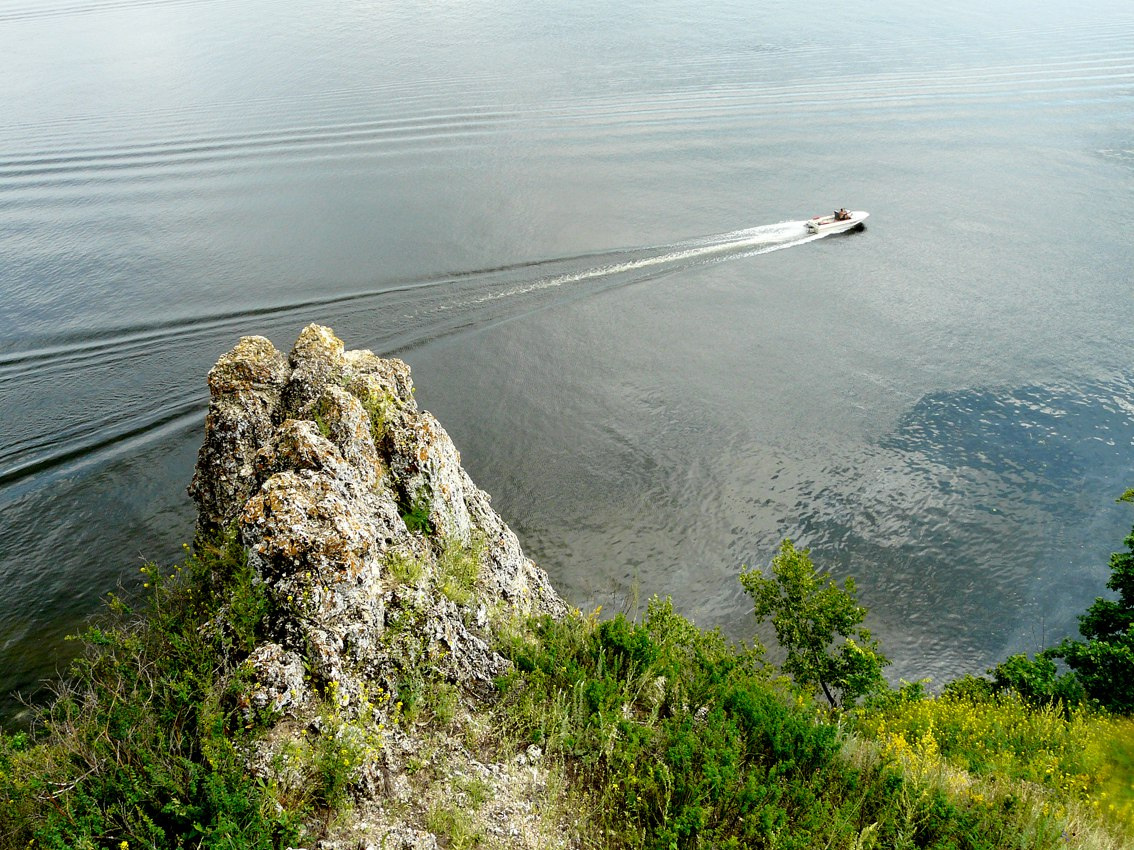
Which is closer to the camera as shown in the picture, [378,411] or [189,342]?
[378,411]

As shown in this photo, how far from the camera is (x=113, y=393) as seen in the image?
30531 millimetres

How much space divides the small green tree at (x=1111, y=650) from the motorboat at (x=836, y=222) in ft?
98.3

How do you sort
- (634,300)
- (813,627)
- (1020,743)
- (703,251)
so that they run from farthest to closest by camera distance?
(703,251), (634,300), (813,627), (1020,743)

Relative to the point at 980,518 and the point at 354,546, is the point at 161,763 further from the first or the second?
the point at 980,518

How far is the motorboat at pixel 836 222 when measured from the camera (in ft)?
161

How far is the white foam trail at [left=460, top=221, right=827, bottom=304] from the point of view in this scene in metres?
40.8

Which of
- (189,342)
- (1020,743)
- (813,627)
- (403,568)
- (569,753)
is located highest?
(403,568)

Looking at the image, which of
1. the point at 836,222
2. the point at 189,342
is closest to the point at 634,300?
the point at 836,222

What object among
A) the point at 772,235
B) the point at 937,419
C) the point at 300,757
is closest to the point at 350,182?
the point at 772,235

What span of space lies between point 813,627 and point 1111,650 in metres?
8.38

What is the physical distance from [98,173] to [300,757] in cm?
5482

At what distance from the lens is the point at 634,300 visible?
41.4 meters

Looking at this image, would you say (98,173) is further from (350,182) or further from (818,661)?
(818,661)

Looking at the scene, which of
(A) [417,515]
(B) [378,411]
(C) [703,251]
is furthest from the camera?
(C) [703,251]
